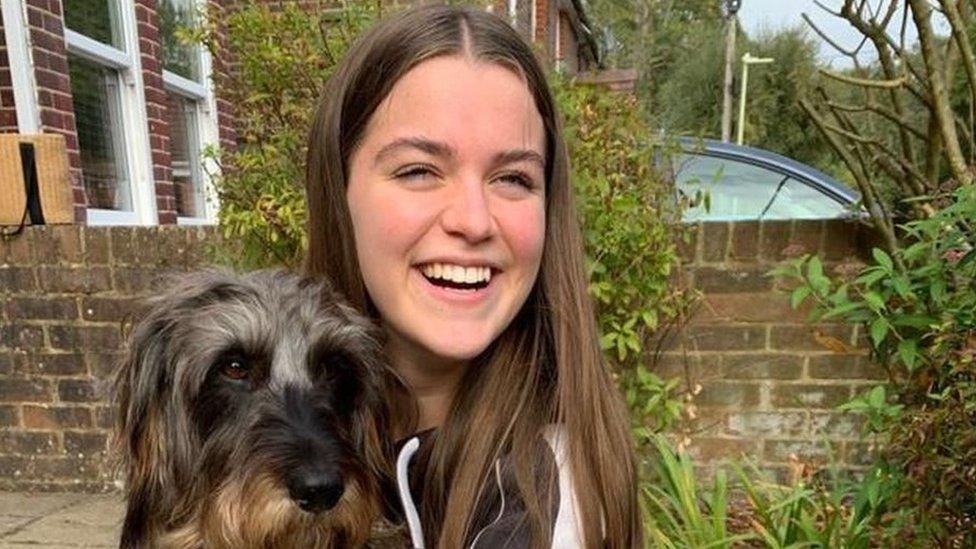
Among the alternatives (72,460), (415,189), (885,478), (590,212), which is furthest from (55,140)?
(885,478)

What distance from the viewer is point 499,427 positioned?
1718 mm

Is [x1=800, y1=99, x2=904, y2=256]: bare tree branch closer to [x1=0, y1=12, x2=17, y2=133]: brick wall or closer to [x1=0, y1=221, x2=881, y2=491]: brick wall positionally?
[x1=0, y1=221, x2=881, y2=491]: brick wall

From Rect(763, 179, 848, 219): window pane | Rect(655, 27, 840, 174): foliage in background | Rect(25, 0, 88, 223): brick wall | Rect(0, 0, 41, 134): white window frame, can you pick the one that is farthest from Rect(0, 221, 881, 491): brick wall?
Rect(655, 27, 840, 174): foliage in background

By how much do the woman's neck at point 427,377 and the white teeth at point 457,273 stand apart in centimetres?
31

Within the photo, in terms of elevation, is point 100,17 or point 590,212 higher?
point 100,17

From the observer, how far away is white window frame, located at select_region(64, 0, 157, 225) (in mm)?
6125

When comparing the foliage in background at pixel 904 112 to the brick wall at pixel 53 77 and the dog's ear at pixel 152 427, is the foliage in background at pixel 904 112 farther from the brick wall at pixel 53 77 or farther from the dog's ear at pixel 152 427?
the brick wall at pixel 53 77

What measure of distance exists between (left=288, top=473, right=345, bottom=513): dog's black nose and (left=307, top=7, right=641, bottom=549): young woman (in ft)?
0.81

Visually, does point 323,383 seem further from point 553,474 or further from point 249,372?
point 553,474

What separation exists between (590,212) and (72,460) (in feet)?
10.5

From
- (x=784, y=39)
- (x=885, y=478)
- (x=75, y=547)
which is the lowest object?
(x=75, y=547)

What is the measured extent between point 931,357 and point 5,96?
5.30m

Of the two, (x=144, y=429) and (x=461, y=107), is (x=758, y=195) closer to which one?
(x=461, y=107)

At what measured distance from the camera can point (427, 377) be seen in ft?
6.57
